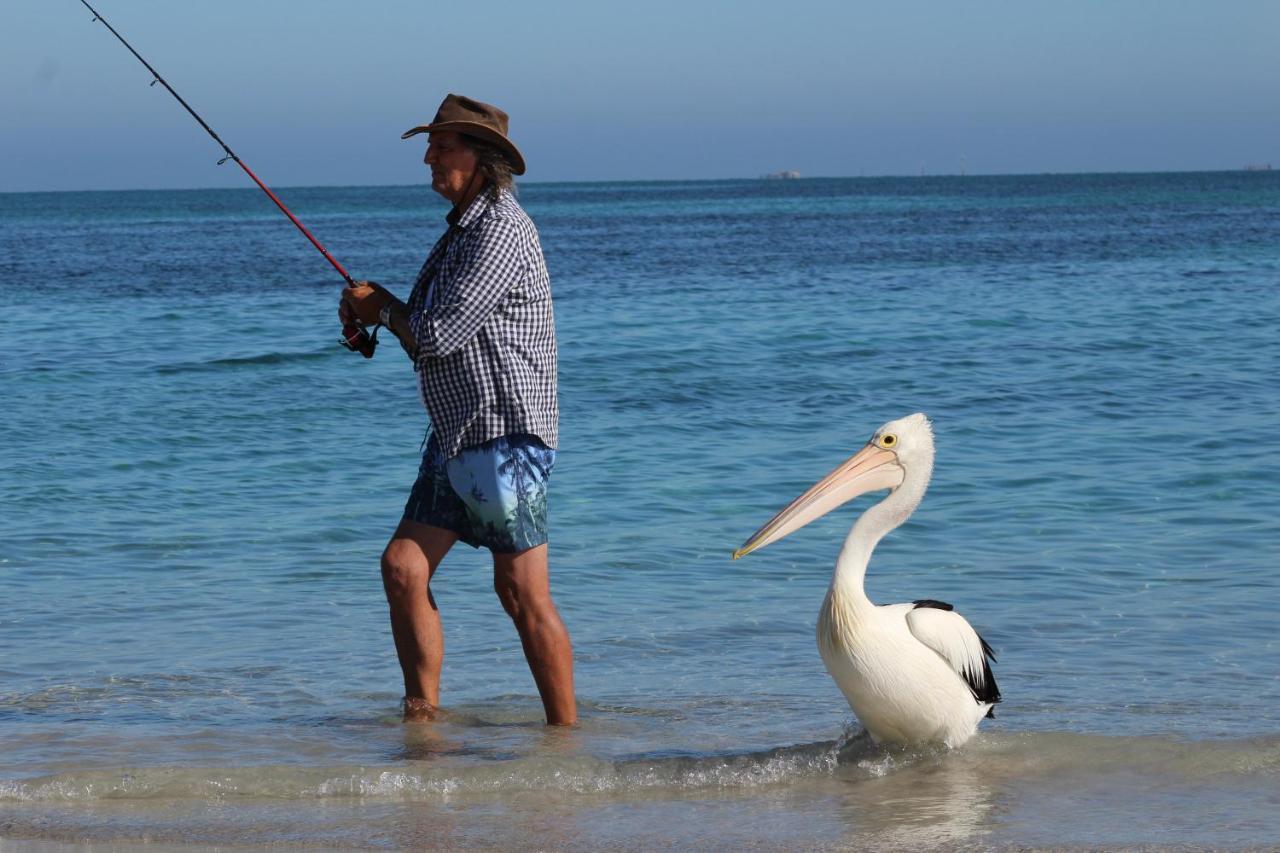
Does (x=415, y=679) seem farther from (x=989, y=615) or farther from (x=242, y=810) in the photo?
(x=989, y=615)

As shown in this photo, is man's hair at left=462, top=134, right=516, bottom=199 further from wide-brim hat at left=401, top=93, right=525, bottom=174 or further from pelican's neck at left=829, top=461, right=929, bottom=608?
pelican's neck at left=829, top=461, right=929, bottom=608

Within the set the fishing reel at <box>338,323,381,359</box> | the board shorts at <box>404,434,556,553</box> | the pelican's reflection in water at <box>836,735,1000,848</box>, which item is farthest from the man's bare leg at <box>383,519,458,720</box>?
the pelican's reflection in water at <box>836,735,1000,848</box>

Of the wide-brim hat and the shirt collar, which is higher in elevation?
the wide-brim hat

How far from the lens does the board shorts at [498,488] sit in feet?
14.4

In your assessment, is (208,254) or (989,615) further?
(208,254)

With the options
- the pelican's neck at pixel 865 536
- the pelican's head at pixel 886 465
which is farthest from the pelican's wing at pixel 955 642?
the pelican's head at pixel 886 465

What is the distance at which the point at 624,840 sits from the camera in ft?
12.5

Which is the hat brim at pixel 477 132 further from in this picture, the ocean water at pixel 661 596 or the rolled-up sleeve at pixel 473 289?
the ocean water at pixel 661 596

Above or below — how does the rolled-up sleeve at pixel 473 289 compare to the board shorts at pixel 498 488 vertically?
above

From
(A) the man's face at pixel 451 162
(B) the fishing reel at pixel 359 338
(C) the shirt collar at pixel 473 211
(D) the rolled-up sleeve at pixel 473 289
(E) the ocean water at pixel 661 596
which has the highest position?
(A) the man's face at pixel 451 162

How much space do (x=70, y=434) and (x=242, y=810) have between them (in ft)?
25.1

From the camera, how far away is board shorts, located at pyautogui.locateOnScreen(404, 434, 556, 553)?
4.40 metres

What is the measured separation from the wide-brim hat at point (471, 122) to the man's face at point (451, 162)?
0.13 feet

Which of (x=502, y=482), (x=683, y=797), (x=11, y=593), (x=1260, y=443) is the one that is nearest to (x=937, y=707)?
(x=683, y=797)
